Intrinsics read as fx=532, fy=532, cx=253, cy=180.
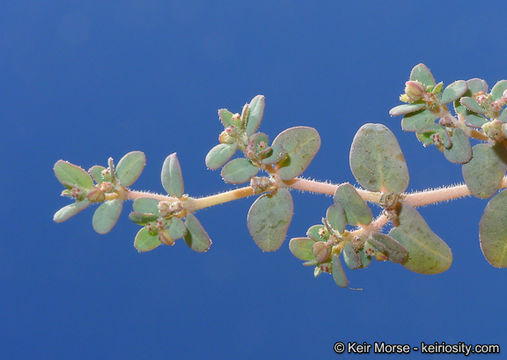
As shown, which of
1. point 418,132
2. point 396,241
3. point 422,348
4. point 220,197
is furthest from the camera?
point 422,348

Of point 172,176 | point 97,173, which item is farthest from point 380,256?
point 97,173

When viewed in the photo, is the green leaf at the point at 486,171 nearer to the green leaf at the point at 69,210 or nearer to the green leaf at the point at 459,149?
the green leaf at the point at 459,149

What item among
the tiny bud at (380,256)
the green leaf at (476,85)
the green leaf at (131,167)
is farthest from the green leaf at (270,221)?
the green leaf at (476,85)

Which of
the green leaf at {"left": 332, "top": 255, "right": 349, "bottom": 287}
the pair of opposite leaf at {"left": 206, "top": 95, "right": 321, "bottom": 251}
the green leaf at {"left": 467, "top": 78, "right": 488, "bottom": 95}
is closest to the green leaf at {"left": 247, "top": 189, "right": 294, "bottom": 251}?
the pair of opposite leaf at {"left": 206, "top": 95, "right": 321, "bottom": 251}

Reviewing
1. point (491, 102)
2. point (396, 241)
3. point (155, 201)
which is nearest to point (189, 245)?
point (155, 201)

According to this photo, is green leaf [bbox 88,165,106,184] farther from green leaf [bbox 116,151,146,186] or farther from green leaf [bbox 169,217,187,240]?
green leaf [bbox 169,217,187,240]

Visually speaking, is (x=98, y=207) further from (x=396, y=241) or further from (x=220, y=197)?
(x=396, y=241)

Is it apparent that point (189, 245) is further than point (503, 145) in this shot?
Yes
